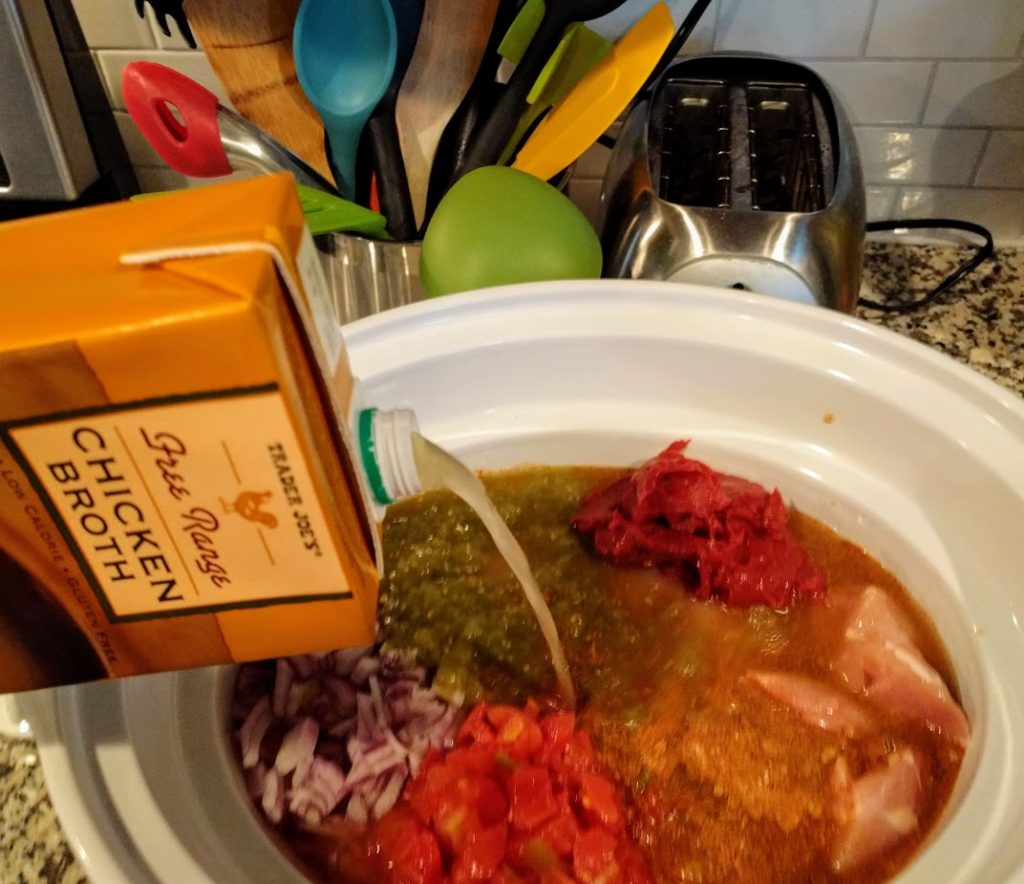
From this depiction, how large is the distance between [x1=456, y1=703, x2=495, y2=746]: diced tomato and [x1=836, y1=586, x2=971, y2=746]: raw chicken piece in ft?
0.93

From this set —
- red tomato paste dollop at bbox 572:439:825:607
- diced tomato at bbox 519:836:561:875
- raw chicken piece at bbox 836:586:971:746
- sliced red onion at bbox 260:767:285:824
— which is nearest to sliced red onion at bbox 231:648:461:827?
sliced red onion at bbox 260:767:285:824

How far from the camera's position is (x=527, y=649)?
0.74 meters

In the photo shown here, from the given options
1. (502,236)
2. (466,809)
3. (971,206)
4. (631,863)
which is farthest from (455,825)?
(971,206)

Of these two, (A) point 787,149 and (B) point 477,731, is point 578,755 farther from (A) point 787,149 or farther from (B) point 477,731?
(A) point 787,149

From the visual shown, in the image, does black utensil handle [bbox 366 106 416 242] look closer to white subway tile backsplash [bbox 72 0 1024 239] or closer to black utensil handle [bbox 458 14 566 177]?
black utensil handle [bbox 458 14 566 177]

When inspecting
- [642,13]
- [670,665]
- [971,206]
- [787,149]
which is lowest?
[670,665]

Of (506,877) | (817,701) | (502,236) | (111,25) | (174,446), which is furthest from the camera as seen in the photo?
(111,25)

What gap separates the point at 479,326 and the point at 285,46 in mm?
398

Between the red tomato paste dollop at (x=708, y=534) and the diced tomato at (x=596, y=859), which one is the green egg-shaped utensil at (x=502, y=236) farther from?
the diced tomato at (x=596, y=859)

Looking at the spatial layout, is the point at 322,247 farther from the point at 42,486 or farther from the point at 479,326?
the point at 42,486

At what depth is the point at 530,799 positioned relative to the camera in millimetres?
623

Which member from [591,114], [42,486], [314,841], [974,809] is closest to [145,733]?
[314,841]

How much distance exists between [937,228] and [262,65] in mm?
804

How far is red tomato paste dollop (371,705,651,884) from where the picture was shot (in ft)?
1.95
